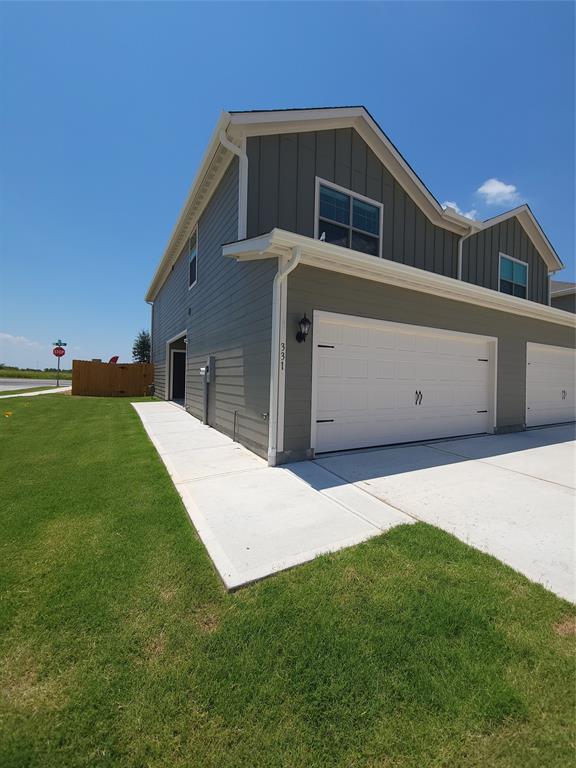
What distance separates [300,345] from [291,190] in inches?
136

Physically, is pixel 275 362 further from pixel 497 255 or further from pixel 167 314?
pixel 167 314

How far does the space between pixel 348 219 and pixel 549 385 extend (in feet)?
25.2

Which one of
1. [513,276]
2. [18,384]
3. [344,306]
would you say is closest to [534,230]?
[513,276]

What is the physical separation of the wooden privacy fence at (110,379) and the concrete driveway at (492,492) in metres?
15.9

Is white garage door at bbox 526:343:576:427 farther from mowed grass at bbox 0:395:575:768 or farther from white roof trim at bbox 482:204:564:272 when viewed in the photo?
mowed grass at bbox 0:395:575:768

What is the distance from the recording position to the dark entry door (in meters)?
14.6

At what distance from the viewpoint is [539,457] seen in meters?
5.84

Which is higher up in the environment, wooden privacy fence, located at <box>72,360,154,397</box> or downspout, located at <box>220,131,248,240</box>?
downspout, located at <box>220,131,248,240</box>

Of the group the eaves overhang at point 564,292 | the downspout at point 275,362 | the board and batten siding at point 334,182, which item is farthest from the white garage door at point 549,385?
the downspout at point 275,362

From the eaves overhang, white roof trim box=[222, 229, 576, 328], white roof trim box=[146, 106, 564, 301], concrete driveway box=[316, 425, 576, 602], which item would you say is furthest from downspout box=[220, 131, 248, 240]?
the eaves overhang

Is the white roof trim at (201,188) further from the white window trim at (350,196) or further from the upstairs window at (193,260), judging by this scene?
the white window trim at (350,196)

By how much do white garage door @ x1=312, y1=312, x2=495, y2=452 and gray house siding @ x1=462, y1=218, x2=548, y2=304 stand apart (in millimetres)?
2993

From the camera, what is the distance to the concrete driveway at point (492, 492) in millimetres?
2730

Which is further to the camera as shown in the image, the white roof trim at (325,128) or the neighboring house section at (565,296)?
the neighboring house section at (565,296)
